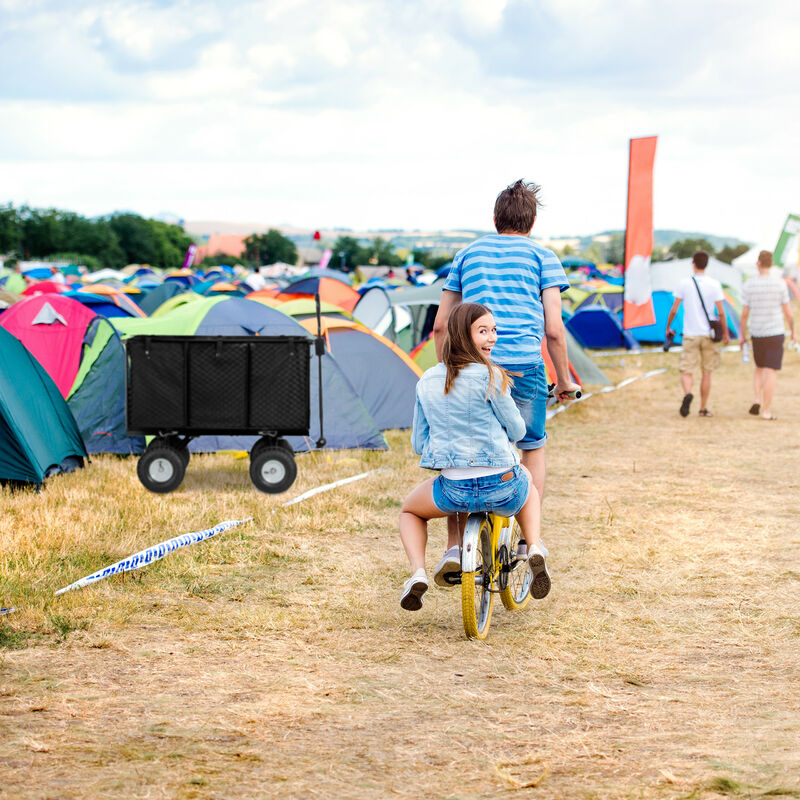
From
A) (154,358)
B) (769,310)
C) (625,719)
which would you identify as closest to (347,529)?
(154,358)

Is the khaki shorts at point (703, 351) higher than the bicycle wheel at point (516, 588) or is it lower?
higher

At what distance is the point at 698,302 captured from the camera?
466 inches

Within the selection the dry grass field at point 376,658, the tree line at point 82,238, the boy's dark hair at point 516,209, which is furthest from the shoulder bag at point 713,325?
the tree line at point 82,238

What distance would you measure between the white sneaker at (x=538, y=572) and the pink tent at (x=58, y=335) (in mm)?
6330

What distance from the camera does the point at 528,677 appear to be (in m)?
4.09

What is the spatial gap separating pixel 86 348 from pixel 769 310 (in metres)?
7.44

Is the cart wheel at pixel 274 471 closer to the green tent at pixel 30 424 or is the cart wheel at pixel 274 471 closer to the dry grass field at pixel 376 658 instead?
the dry grass field at pixel 376 658

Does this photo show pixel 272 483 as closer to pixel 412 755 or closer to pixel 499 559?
pixel 499 559

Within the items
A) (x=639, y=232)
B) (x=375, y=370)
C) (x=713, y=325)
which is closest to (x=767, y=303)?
(x=713, y=325)

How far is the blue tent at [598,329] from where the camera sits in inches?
917

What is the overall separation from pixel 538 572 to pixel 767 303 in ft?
26.7

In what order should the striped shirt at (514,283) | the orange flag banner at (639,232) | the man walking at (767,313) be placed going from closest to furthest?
the striped shirt at (514,283), the man walking at (767,313), the orange flag banner at (639,232)

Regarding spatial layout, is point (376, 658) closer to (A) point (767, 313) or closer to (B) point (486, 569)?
(B) point (486, 569)

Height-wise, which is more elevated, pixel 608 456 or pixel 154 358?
pixel 154 358
